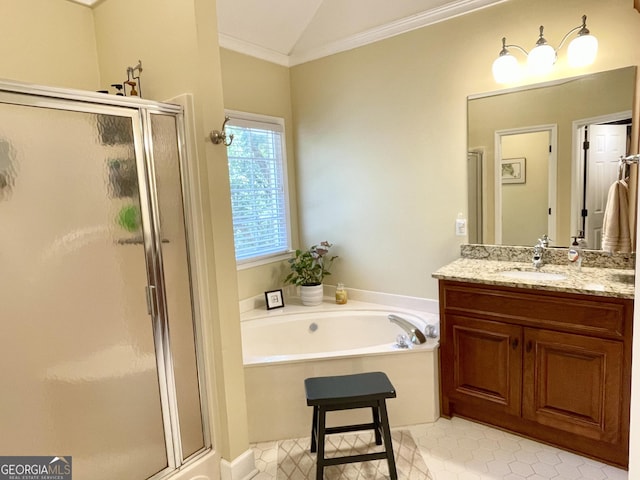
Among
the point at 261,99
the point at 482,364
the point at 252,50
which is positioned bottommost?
the point at 482,364

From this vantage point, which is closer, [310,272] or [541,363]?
[541,363]

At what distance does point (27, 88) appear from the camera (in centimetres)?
131

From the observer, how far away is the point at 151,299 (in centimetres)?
168

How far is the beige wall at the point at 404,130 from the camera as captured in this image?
232 cm

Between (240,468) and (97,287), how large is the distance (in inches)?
44.4

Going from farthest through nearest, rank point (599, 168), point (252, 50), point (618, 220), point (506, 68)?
point (252, 50) → point (506, 68) → point (599, 168) → point (618, 220)

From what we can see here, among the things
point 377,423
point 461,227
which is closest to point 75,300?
point 377,423

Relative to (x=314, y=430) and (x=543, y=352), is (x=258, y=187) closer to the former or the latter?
(x=314, y=430)

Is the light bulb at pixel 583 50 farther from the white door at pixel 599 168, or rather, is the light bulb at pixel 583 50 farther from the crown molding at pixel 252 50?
the crown molding at pixel 252 50

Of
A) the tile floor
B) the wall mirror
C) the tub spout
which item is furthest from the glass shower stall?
the wall mirror

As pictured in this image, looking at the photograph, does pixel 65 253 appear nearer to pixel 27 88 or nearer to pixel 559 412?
pixel 27 88

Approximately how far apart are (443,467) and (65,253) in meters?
1.98

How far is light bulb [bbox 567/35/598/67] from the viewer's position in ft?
6.93

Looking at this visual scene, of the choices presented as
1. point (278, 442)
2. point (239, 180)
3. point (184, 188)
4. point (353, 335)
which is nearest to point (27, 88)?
point (184, 188)
